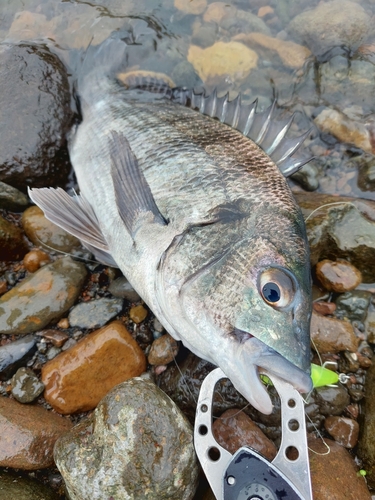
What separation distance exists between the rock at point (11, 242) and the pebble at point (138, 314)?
114 cm

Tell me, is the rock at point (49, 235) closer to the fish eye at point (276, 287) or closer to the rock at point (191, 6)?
the fish eye at point (276, 287)

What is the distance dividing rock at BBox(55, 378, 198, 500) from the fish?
20.9 inches

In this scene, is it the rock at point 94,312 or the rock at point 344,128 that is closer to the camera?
the rock at point 94,312

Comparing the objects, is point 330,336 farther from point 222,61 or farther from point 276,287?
point 222,61

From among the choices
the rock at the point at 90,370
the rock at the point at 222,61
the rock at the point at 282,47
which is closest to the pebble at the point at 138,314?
the rock at the point at 90,370

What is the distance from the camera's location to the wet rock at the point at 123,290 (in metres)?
3.00

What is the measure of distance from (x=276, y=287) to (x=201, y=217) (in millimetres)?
660

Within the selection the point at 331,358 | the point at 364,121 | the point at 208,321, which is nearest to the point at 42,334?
the point at 208,321

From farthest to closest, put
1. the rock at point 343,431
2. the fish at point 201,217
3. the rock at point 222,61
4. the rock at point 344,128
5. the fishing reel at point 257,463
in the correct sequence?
the rock at point 222,61
the rock at point 344,128
the rock at point 343,431
the fishing reel at point 257,463
the fish at point 201,217

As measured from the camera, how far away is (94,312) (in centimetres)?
297

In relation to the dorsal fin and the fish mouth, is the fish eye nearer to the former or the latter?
the fish mouth

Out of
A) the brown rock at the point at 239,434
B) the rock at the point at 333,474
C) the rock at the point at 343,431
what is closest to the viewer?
the rock at the point at 333,474

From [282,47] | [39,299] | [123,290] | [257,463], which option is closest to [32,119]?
[39,299]

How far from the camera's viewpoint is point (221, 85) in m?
3.87
